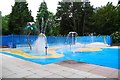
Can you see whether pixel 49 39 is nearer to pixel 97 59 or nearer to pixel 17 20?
pixel 97 59

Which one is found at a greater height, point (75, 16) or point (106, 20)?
point (75, 16)

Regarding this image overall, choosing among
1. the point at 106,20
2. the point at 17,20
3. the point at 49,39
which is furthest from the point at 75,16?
the point at 49,39

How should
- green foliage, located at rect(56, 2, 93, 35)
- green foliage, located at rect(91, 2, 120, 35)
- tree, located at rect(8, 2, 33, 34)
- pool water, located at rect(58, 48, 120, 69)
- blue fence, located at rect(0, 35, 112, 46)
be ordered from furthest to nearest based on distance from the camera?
1. green foliage, located at rect(56, 2, 93, 35)
2. green foliage, located at rect(91, 2, 120, 35)
3. tree, located at rect(8, 2, 33, 34)
4. blue fence, located at rect(0, 35, 112, 46)
5. pool water, located at rect(58, 48, 120, 69)

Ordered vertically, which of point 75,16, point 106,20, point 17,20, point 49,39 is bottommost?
point 49,39

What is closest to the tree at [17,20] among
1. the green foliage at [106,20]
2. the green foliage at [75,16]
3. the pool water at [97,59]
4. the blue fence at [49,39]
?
the blue fence at [49,39]

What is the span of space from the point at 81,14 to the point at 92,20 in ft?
12.3

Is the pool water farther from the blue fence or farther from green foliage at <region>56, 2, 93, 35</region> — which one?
green foliage at <region>56, 2, 93, 35</region>

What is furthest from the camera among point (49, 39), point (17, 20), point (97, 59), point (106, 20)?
point (106, 20)

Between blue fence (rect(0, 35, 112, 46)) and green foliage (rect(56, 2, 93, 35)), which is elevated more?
green foliage (rect(56, 2, 93, 35))

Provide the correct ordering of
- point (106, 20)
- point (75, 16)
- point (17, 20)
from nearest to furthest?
point (17, 20), point (106, 20), point (75, 16)

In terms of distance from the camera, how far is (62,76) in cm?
557

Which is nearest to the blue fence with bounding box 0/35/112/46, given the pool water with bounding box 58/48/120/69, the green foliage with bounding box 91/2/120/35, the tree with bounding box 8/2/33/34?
the pool water with bounding box 58/48/120/69

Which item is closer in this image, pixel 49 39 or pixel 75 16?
pixel 49 39

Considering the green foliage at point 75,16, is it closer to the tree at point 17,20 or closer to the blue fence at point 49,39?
the tree at point 17,20
